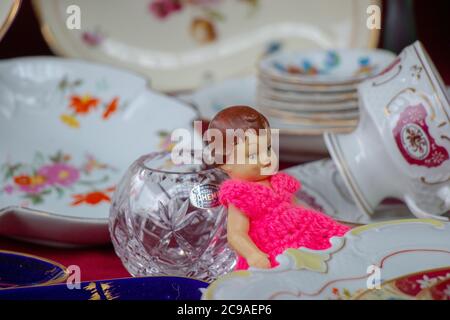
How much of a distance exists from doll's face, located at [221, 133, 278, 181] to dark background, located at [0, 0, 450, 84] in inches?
22.9

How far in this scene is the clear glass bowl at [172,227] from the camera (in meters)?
0.52

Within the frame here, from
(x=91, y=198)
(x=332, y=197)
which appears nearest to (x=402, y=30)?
(x=332, y=197)

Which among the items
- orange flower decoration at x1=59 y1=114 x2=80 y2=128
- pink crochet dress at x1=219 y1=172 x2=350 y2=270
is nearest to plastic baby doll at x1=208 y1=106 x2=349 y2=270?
pink crochet dress at x1=219 y1=172 x2=350 y2=270

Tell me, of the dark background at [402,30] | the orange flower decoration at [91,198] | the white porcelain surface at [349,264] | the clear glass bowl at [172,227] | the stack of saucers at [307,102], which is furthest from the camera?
the dark background at [402,30]

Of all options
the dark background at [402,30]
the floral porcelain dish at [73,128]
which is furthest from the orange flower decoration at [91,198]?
the dark background at [402,30]

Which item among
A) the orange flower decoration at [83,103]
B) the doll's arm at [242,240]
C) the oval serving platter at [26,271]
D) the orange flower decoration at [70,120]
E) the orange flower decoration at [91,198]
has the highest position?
the doll's arm at [242,240]

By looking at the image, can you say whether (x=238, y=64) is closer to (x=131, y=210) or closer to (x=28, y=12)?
(x=28, y=12)

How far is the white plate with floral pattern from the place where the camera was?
106cm

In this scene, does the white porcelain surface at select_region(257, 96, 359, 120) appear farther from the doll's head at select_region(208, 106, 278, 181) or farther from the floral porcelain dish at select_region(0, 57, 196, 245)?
the doll's head at select_region(208, 106, 278, 181)

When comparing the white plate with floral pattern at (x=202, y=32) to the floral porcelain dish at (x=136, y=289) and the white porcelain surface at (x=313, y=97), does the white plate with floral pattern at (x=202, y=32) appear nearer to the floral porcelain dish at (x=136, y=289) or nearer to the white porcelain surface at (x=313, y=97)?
the white porcelain surface at (x=313, y=97)

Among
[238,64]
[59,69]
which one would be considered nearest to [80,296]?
[59,69]

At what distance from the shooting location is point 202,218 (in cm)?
52

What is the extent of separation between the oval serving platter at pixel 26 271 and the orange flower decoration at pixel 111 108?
0.35 m

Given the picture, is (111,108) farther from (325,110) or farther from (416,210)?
(416,210)
